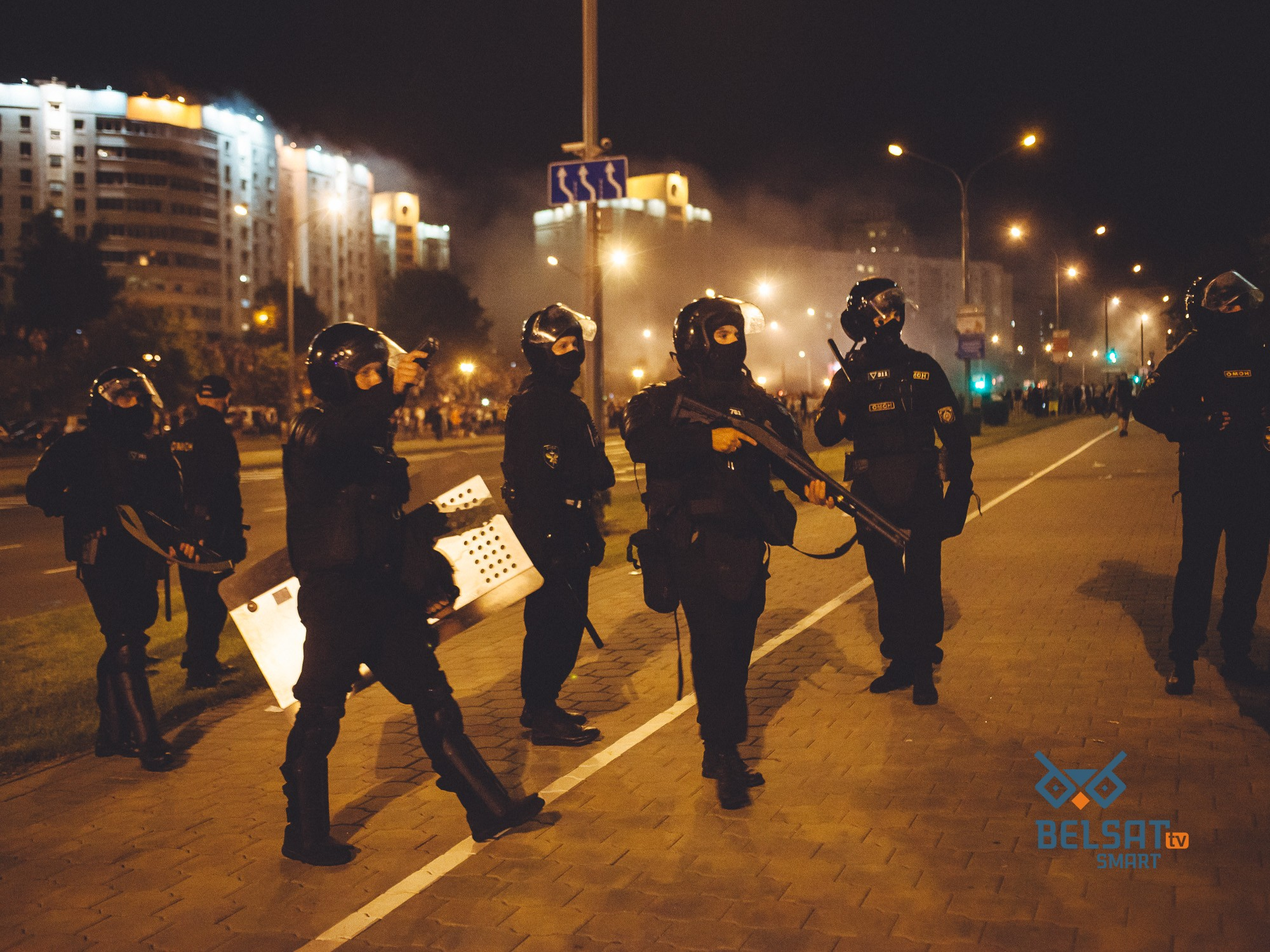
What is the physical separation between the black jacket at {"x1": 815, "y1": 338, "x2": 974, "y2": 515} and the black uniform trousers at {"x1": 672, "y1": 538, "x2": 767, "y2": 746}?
1402 mm

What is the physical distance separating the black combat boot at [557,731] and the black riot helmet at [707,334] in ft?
6.24

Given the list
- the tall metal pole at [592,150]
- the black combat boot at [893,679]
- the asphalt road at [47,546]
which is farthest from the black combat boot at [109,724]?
the tall metal pole at [592,150]

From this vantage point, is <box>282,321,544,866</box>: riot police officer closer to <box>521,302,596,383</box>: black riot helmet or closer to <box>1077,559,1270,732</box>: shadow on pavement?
<box>521,302,596,383</box>: black riot helmet

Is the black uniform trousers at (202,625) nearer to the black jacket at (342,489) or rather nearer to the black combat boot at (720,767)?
the black jacket at (342,489)

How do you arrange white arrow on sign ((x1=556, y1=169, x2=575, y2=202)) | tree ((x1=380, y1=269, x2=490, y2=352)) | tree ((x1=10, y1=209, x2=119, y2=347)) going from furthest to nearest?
1. tree ((x1=380, y1=269, x2=490, y2=352))
2. tree ((x1=10, y1=209, x2=119, y2=347))
3. white arrow on sign ((x1=556, y1=169, x2=575, y2=202))

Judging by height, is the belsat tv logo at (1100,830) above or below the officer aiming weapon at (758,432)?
below

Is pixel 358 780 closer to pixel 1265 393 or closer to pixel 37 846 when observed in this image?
pixel 37 846

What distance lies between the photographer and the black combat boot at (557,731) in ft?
18.0

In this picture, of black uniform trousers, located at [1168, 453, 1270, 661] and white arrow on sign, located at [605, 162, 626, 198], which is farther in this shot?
white arrow on sign, located at [605, 162, 626, 198]

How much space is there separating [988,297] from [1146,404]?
18121 centimetres

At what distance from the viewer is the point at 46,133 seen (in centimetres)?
12369

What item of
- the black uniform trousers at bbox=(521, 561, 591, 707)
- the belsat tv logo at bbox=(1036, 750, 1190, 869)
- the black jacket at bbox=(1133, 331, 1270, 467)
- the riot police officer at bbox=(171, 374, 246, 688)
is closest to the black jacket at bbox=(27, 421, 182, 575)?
the riot police officer at bbox=(171, 374, 246, 688)

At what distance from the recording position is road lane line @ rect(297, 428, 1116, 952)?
143 inches

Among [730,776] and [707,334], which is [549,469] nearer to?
[707,334]
